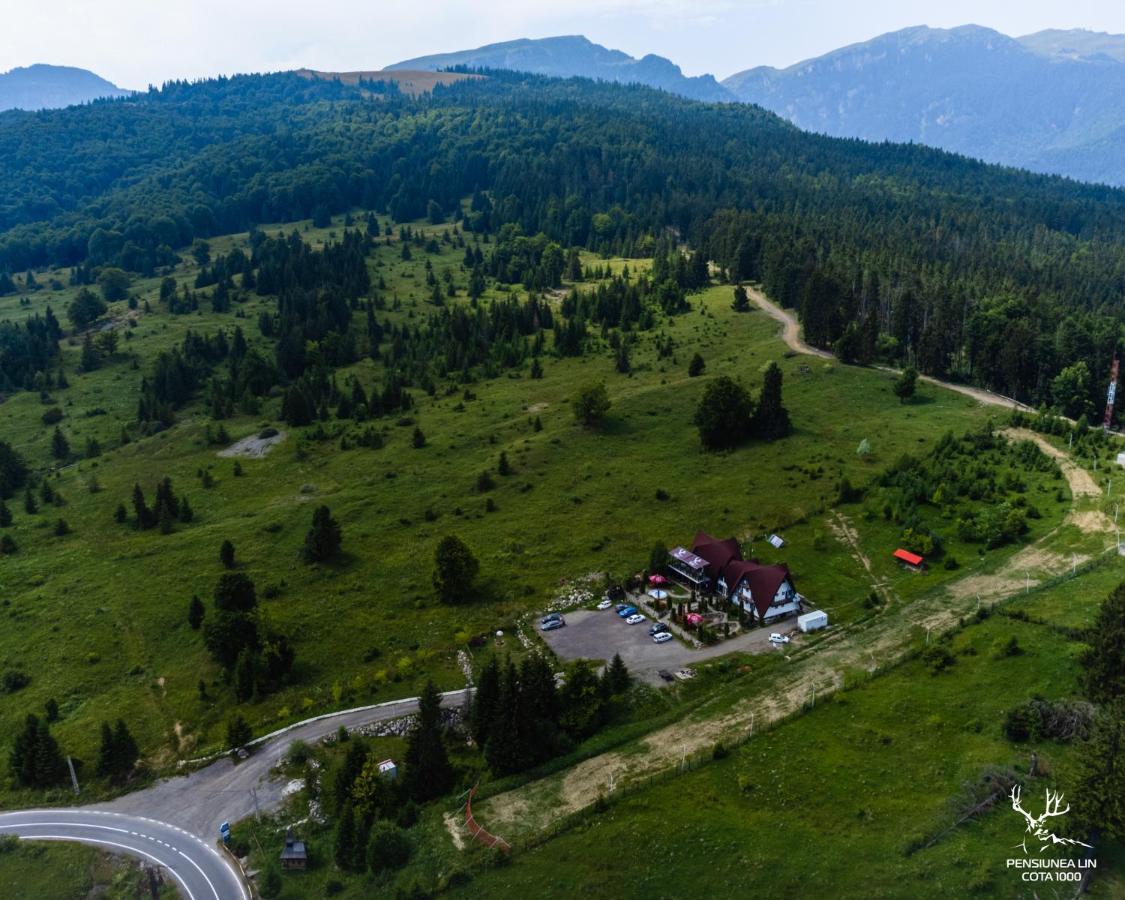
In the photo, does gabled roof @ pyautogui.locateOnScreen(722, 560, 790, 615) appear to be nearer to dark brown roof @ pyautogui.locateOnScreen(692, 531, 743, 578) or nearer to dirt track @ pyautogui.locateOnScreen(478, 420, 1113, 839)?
dark brown roof @ pyautogui.locateOnScreen(692, 531, 743, 578)

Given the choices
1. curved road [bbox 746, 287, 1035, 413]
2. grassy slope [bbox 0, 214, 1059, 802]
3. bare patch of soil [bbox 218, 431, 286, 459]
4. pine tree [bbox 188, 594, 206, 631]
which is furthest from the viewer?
curved road [bbox 746, 287, 1035, 413]

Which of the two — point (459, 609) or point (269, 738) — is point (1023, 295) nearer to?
point (459, 609)

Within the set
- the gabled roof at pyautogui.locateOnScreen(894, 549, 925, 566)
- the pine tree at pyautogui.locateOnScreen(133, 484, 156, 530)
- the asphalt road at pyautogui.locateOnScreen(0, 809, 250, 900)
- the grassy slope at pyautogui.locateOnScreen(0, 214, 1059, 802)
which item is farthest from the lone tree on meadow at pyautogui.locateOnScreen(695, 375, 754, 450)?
the asphalt road at pyautogui.locateOnScreen(0, 809, 250, 900)

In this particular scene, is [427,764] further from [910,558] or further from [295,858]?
[910,558]

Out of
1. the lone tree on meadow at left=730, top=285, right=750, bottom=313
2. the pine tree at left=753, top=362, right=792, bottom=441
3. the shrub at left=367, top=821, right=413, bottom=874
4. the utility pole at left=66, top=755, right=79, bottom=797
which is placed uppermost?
the lone tree on meadow at left=730, top=285, right=750, bottom=313

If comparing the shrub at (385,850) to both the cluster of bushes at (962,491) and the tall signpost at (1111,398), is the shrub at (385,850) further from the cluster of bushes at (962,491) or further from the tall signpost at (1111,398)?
the tall signpost at (1111,398)

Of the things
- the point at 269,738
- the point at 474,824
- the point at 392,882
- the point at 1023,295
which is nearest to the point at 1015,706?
the point at 474,824
